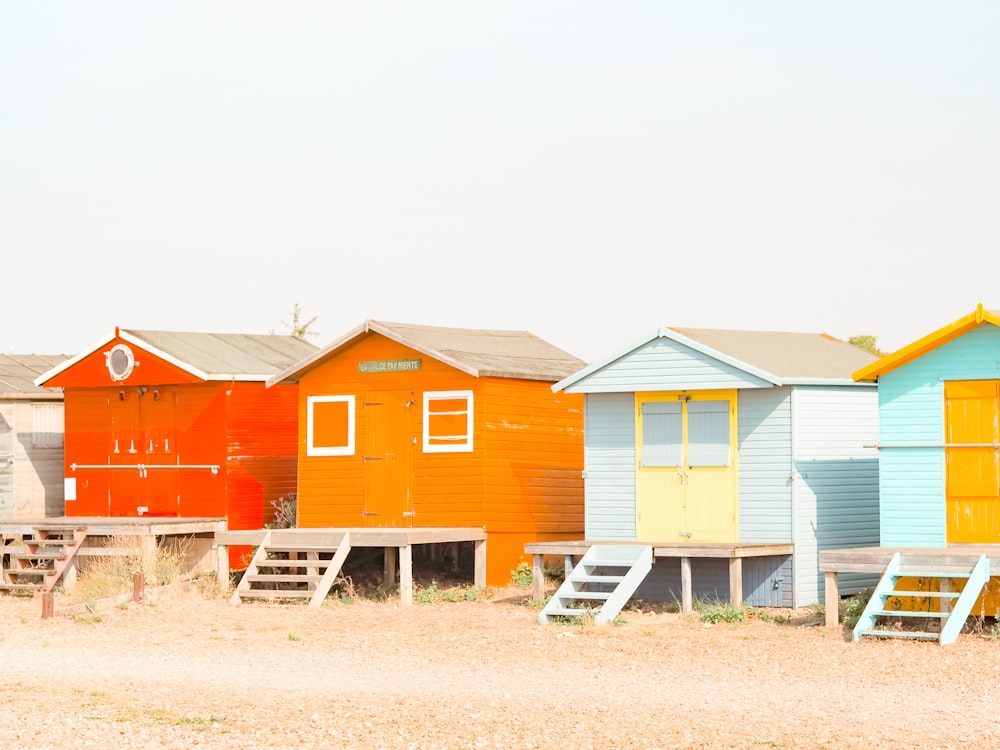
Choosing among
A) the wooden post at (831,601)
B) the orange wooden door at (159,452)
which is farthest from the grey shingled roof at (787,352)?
the orange wooden door at (159,452)

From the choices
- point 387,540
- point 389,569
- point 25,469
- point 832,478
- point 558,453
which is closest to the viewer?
point 832,478

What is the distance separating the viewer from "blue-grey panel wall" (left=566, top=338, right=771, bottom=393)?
2061 cm

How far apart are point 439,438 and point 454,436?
0.26m

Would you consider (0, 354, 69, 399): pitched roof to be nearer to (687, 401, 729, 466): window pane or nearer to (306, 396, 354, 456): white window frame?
(306, 396, 354, 456): white window frame

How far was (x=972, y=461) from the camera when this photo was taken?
18656mm

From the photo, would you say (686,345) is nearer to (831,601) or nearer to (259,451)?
(831,601)

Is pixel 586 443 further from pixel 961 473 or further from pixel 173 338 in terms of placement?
pixel 173 338

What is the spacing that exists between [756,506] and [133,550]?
380 inches

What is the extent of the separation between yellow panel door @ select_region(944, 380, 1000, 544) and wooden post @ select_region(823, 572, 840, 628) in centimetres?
173

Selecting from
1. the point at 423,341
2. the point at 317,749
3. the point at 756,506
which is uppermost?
the point at 423,341

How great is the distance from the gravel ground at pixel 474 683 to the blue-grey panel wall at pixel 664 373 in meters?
3.03

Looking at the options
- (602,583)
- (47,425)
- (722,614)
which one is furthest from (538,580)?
(47,425)

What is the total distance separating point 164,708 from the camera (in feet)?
44.6

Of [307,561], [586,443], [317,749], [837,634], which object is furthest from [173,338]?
[317,749]
